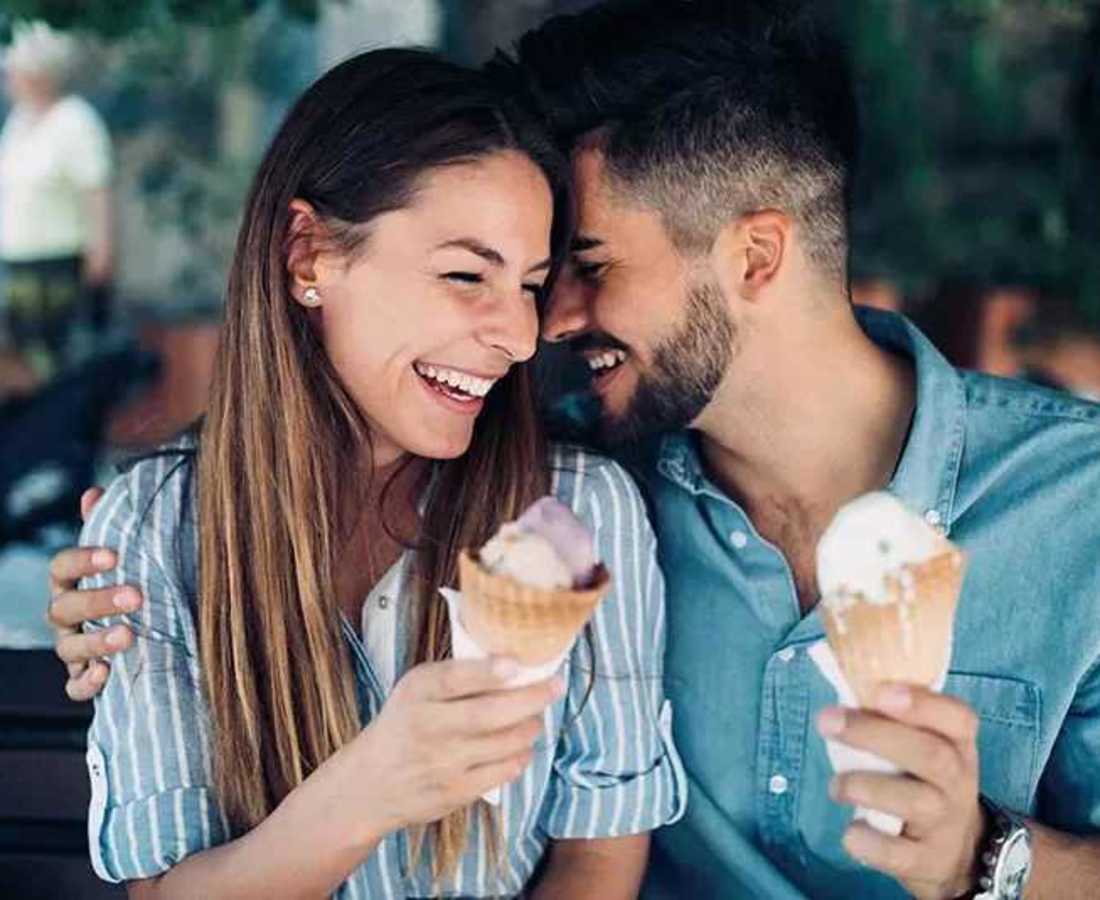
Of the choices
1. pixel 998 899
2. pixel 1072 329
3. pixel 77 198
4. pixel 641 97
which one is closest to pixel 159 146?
pixel 77 198

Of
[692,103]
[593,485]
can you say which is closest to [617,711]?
[593,485]

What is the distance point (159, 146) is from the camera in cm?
856

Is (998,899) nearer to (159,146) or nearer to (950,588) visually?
(950,588)

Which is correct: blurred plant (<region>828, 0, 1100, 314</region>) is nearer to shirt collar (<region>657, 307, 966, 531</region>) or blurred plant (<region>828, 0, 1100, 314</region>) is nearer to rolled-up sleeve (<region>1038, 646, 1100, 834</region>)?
shirt collar (<region>657, 307, 966, 531</region>)

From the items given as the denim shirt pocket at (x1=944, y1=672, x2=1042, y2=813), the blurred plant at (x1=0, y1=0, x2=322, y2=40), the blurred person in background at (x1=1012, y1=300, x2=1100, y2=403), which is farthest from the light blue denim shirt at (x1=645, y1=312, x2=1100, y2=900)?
the blurred person in background at (x1=1012, y1=300, x2=1100, y2=403)

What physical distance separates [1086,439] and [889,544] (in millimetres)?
793

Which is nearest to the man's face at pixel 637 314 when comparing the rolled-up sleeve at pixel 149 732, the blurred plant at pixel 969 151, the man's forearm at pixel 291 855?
the rolled-up sleeve at pixel 149 732

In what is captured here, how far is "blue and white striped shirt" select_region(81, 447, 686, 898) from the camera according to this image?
206 cm

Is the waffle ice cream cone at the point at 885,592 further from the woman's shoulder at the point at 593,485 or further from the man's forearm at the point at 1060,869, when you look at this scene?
the woman's shoulder at the point at 593,485

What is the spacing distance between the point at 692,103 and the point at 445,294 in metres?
0.51

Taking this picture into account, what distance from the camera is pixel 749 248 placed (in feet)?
7.85

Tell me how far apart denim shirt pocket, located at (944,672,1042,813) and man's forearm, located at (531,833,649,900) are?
→ 1.55 feet

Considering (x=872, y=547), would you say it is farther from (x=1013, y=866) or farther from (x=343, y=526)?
(x=343, y=526)

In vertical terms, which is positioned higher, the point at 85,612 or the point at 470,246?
the point at 470,246
